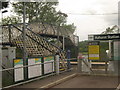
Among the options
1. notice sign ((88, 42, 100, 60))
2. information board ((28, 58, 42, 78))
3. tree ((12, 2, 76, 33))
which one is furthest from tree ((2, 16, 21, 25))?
information board ((28, 58, 42, 78))

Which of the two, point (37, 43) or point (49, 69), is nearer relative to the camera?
point (49, 69)

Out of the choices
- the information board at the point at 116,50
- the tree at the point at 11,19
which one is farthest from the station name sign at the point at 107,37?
the tree at the point at 11,19

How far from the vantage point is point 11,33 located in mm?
16203

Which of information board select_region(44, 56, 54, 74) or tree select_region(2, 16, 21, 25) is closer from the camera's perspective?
information board select_region(44, 56, 54, 74)

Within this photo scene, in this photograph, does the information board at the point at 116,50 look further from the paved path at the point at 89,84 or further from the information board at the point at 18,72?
the information board at the point at 18,72

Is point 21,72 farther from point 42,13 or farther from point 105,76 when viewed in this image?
point 42,13

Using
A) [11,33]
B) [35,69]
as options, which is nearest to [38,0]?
[11,33]

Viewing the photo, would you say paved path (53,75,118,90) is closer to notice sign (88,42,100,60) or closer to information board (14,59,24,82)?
information board (14,59,24,82)

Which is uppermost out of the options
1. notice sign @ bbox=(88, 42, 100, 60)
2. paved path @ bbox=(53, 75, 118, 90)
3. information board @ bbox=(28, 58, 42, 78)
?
notice sign @ bbox=(88, 42, 100, 60)

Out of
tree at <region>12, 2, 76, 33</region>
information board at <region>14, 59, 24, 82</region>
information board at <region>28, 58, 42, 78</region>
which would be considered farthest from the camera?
tree at <region>12, 2, 76, 33</region>

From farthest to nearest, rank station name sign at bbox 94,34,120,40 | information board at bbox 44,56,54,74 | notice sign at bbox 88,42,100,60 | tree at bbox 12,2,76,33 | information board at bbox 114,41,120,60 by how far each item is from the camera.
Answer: tree at bbox 12,2,76,33 < information board at bbox 114,41,120,60 < notice sign at bbox 88,42,100,60 < station name sign at bbox 94,34,120,40 < information board at bbox 44,56,54,74

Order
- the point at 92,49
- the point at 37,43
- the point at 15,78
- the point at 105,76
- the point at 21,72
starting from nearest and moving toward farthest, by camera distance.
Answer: the point at 15,78, the point at 21,72, the point at 105,76, the point at 92,49, the point at 37,43

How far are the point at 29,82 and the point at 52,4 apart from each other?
100 feet

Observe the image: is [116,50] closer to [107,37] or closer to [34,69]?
[107,37]
